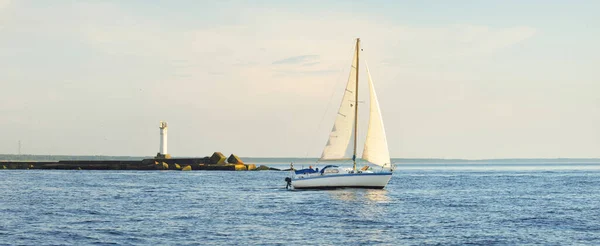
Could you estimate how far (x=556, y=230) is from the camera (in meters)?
34.5

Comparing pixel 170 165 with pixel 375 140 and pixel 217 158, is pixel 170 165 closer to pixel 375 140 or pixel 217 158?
pixel 217 158

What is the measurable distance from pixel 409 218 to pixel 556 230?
8.17 metres

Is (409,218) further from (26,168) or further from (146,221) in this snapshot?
(26,168)

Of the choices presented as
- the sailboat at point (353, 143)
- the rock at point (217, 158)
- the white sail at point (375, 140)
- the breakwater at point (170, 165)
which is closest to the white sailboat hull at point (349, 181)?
the sailboat at point (353, 143)

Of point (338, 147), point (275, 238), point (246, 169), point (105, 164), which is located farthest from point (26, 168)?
point (275, 238)

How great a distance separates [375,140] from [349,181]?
4387mm

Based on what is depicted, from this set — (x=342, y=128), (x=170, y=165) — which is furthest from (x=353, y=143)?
(x=170, y=165)

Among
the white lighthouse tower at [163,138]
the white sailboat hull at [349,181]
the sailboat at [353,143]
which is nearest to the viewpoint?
the white sailboat hull at [349,181]

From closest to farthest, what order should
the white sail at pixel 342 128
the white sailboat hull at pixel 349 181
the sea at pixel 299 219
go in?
the sea at pixel 299 219
the white sailboat hull at pixel 349 181
the white sail at pixel 342 128

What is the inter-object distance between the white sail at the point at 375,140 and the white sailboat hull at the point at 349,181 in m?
1.51

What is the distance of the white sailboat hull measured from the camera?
56094 mm

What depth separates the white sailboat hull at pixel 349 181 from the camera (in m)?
56.1

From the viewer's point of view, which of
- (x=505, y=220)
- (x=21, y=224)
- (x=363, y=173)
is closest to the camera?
(x=21, y=224)

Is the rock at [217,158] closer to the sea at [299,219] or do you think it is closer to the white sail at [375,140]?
the sea at [299,219]
